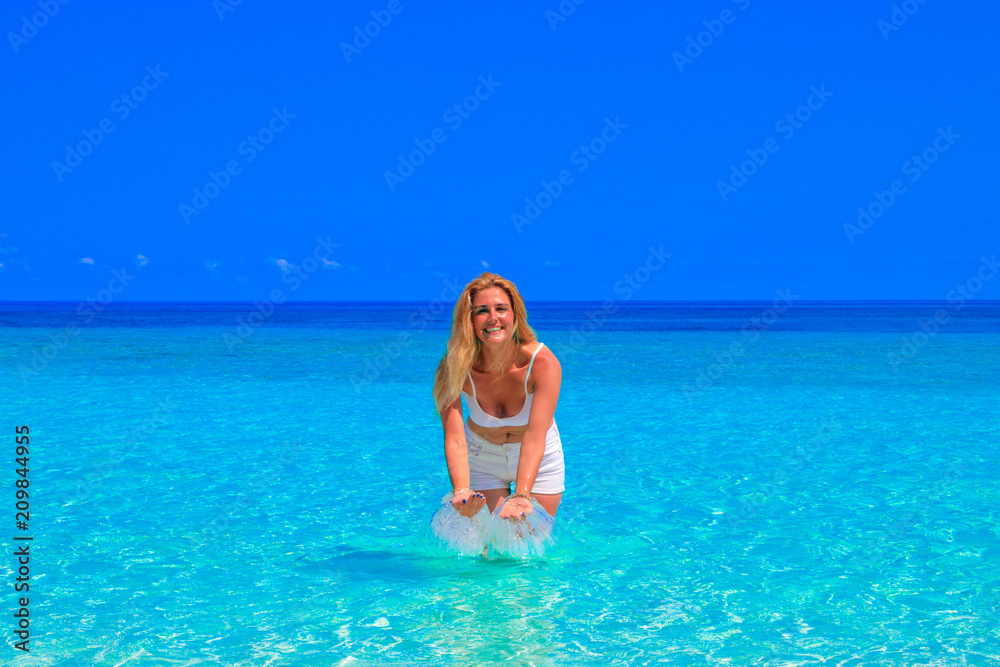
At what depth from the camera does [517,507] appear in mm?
4254

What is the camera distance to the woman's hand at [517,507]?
4.24m

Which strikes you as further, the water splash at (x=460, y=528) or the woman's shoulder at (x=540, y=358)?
the water splash at (x=460, y=528)

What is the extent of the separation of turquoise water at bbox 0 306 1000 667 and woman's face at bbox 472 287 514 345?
1251 millimetres

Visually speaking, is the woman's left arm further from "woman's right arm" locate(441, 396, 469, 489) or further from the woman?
"woman's right arm" locate(441, 396, 469, 489)

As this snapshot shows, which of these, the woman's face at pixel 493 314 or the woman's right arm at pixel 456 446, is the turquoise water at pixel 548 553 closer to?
the woman's right arm at pixel 456 446

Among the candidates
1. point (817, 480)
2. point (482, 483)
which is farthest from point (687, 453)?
point (482, 483)

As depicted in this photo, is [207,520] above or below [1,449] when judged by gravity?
below

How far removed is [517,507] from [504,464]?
413mm

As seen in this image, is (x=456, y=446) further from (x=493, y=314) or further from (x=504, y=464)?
(x=493, y=314)

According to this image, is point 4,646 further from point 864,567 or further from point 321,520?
point 864,567

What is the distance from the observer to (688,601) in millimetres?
4230

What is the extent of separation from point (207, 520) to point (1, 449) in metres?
4.13

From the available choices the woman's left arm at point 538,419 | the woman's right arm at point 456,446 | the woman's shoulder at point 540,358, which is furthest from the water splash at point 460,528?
the woman's shoulder at point 540,358

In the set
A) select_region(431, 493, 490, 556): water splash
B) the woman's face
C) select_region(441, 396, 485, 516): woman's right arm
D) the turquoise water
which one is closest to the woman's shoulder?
the woman's face
